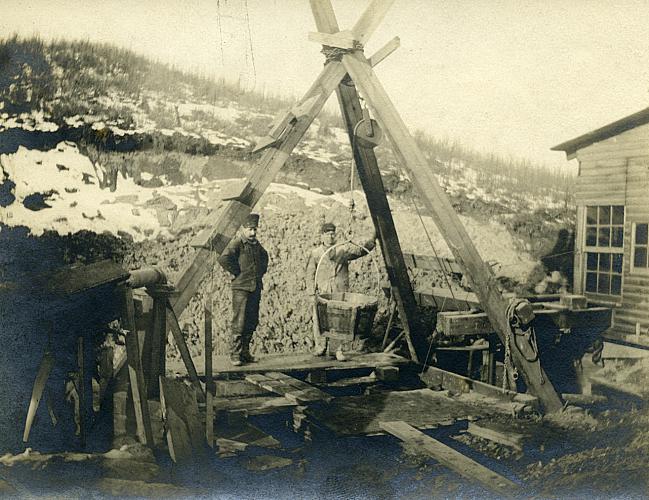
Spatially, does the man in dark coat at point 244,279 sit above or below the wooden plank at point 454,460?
above

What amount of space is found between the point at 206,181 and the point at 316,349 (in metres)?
2.06

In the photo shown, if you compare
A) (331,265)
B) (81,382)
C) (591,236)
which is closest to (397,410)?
(331,265)

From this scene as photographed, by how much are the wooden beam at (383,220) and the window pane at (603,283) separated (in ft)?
8.63

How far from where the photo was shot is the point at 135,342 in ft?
13.3

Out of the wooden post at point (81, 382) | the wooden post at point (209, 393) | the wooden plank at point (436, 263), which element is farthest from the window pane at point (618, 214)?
the wooden post at point (81, 382)

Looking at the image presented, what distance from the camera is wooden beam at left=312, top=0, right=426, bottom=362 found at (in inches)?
219

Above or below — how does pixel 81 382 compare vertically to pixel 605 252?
below

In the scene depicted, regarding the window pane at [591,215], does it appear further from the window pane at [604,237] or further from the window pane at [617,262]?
the window pane at [617,262]

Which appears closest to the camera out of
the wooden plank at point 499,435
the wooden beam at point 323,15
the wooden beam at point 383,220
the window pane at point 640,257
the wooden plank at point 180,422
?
the wooden plank at point 180,422

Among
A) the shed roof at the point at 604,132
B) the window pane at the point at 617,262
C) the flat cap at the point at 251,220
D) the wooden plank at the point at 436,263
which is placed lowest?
the wooden plank at the point at 436,263

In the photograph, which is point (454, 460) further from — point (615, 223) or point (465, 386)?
point (615, 223)

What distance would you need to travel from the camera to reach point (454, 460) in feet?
13.8

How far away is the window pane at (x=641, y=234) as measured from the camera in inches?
265

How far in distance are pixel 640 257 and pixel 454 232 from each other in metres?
3.16
